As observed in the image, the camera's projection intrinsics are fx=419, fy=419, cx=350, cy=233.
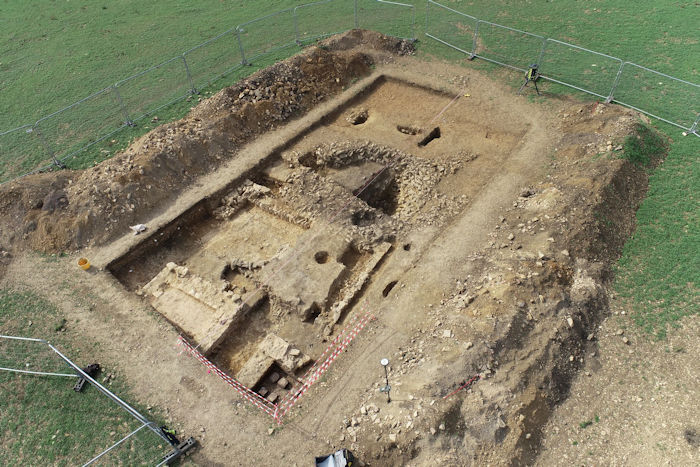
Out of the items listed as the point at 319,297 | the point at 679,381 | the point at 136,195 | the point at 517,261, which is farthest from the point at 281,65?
the point at 679,381

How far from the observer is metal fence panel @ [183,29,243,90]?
62.8 feet

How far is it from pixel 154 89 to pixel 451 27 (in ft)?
48.4

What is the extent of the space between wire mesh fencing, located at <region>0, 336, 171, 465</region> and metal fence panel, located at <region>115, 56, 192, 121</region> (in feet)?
35.5

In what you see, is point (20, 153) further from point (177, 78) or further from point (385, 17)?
point (385, 17)

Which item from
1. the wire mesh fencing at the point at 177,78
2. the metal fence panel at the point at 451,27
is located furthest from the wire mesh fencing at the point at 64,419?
the metal fence panel at the point at 451,27

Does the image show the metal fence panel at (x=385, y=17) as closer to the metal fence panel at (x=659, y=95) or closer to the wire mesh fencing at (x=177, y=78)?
the wire mesh fencing at (x=177, y=78)

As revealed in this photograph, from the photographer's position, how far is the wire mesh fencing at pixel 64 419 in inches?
346

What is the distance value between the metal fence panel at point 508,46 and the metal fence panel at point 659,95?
394 centimetres

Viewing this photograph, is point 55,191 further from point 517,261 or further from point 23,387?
point 517,261

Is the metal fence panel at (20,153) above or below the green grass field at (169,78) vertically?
below

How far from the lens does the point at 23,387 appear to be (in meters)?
9.85

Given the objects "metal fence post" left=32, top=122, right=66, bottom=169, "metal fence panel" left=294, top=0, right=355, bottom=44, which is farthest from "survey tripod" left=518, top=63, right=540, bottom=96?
"metal fence post" left=32, top=122, right=66, bottom=169

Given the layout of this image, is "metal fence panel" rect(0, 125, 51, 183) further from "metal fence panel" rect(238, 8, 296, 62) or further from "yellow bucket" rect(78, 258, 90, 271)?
"metal fence panel" rect(238, 8, 296, 62)

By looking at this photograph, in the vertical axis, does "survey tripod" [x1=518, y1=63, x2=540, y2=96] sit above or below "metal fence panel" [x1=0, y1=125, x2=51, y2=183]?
above
